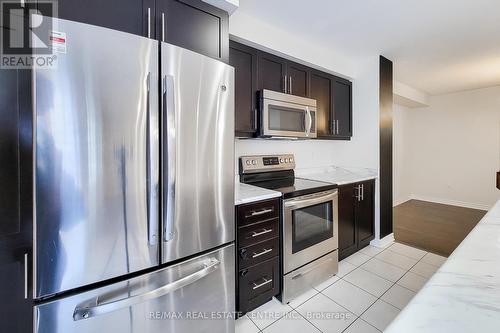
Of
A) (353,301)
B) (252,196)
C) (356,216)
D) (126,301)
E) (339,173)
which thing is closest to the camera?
(126,301)

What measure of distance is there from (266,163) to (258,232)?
3.02 ft

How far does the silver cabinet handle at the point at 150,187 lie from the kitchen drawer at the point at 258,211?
625 mm

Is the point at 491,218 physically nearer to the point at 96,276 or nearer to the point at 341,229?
the point at 341,229

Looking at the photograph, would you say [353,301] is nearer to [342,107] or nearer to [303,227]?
[303,227]

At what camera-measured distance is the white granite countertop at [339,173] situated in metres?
2.65

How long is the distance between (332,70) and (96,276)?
2.95 m

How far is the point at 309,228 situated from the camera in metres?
2.03

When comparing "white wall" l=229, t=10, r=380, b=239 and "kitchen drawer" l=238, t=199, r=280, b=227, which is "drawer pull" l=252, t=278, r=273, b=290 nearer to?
"kitchen drawer" l=238, t=199, r=280, b=227

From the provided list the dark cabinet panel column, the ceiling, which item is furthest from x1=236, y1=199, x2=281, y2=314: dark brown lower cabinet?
the dark cabinet panel column

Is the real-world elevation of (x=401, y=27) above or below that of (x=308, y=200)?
above

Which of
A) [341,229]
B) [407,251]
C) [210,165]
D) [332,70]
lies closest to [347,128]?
[332,70]

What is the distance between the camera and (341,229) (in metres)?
2.42

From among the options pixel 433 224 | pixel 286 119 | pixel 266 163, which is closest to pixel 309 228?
pixel 266 163

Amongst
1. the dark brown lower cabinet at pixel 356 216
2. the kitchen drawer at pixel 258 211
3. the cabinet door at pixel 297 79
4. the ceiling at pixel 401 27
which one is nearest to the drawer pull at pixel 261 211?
the kitchen drawer at pixel 258 211
